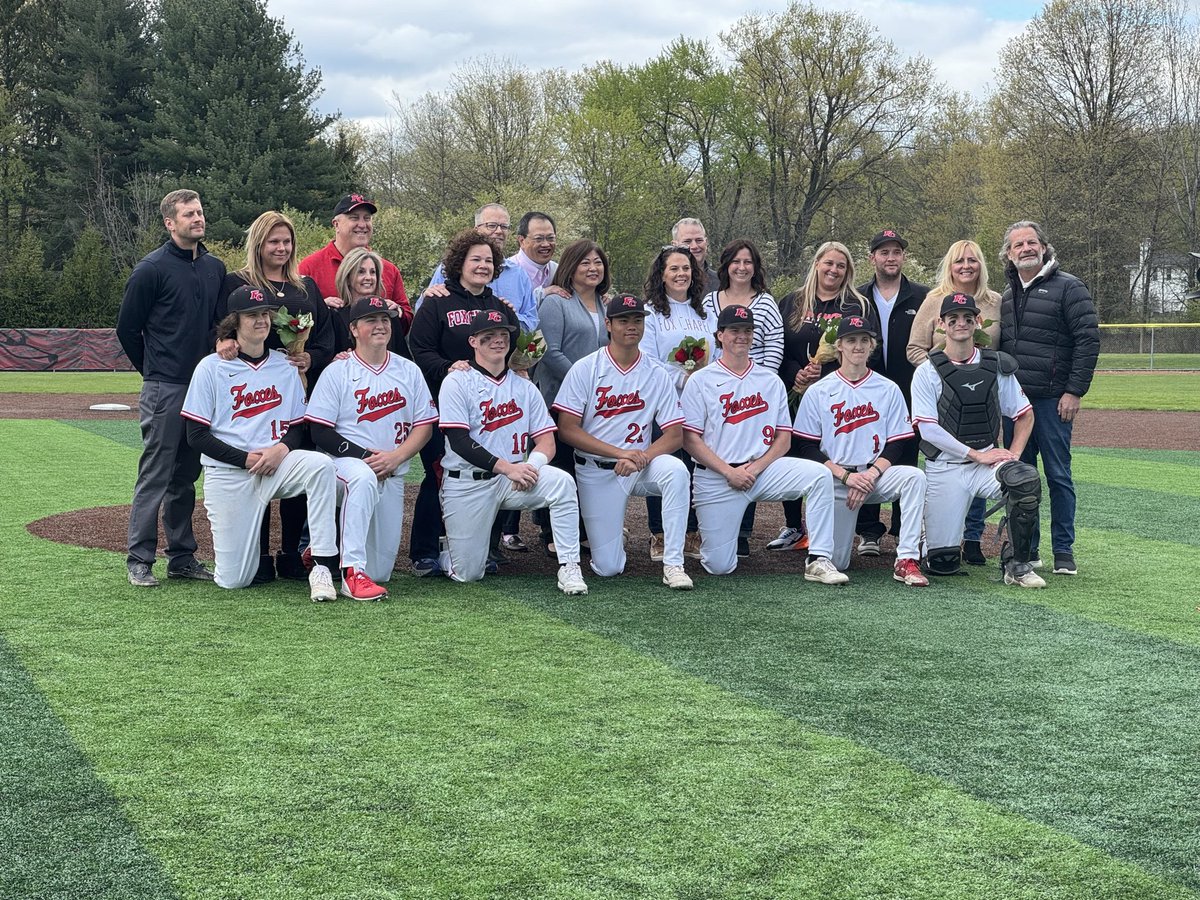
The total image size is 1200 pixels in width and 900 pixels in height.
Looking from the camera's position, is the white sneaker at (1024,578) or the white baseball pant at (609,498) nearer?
the white sneaker at (1024,578)

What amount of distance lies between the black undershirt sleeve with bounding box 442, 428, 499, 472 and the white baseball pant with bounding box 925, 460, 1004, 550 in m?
2.58

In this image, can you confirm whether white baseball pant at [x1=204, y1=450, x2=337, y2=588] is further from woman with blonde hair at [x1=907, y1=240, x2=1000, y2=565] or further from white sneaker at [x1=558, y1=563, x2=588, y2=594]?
woman with blonde hair at [x1=907, y1=240, x2=1000, y2=565]

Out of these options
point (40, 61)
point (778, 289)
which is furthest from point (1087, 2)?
point (40, 61)

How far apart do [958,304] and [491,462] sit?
2.87 meters

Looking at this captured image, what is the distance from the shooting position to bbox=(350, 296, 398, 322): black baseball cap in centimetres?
642

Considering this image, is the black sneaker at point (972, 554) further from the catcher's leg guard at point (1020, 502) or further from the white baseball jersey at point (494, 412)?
the white baseball jersey at point (494, 412)

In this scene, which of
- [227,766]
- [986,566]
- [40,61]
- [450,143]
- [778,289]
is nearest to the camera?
[227,766]

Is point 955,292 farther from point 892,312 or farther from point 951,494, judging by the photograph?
point 951,494

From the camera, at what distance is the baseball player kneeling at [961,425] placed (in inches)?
269

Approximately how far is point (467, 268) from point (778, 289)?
33.0m

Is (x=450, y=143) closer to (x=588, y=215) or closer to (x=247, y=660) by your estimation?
(x=588, y=215)

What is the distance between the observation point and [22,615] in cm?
564

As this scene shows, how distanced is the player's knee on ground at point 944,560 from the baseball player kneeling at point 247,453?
11.5ft

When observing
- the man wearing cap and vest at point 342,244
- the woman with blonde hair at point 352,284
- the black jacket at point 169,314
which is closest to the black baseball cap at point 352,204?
the man wearing cap and vest at point 342,244
